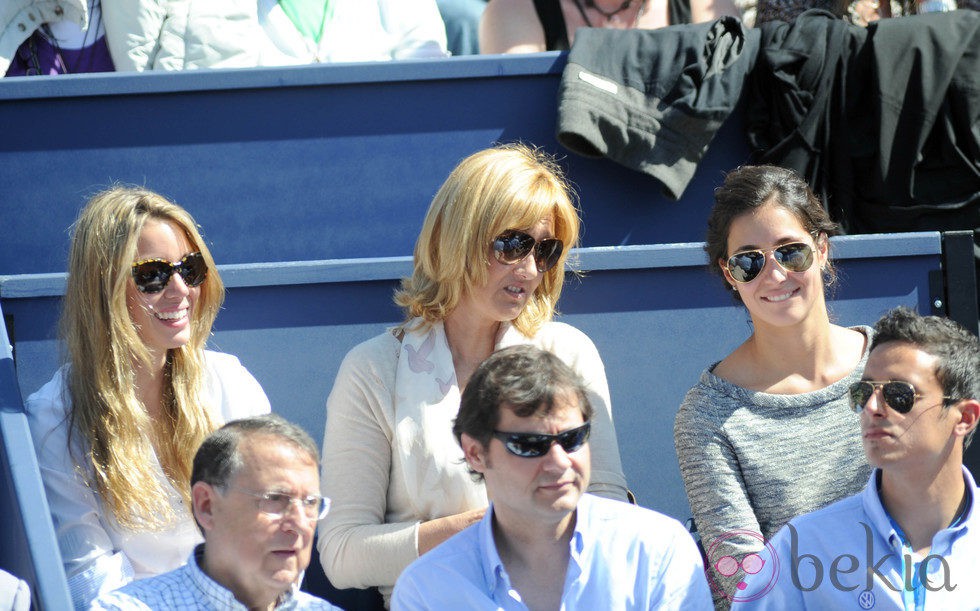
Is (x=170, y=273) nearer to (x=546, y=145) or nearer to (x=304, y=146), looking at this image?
(x=304, y=146)

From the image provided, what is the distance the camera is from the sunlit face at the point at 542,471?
7.70ft

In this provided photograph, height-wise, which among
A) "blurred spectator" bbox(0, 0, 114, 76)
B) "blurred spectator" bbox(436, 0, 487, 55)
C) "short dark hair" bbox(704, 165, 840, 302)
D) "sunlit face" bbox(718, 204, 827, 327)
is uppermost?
"blurred spectator" bbox(436, 0, 487, 55)

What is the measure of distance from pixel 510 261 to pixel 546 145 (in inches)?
32.2

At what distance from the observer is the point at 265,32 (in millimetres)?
4047

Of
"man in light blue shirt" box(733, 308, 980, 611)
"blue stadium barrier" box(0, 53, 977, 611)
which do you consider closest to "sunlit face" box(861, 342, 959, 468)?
"man in light blue shirt" box(733, 308, 980, 611)

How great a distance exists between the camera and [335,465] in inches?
113

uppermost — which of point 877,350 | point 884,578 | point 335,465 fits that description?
point 877,350

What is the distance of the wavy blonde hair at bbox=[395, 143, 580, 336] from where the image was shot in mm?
2943

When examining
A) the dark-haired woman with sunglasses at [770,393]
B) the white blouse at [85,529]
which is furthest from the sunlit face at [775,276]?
the white blouse at [85,529]

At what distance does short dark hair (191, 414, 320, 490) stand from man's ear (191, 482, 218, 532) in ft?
0.04

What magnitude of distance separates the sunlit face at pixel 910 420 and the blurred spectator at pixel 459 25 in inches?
103

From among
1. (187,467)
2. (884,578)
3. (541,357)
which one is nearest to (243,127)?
(187,467)

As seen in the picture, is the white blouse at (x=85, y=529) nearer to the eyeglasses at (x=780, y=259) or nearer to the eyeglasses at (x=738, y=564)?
the eyeglasses at (x=738, y=564)

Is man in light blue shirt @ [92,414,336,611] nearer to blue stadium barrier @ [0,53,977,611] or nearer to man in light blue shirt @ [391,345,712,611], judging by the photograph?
man in light blue shirt @ [391,345,712,611]
